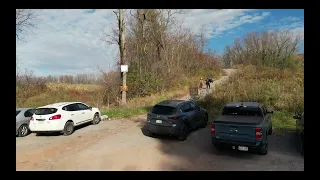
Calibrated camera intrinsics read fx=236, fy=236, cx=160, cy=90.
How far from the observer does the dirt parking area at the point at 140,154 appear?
7840 mm

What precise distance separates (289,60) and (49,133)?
35957 millimetres

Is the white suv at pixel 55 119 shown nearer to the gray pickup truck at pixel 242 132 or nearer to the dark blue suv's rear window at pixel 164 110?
the dark blue suv's rear window at pixel 164 110

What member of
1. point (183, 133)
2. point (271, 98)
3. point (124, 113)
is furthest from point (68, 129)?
point (271, 98)

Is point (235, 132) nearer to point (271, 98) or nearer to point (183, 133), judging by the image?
point (183, 133)

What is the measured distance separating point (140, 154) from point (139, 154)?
4 cm

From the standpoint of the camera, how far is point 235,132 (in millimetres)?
8320

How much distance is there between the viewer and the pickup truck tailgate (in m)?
8.09

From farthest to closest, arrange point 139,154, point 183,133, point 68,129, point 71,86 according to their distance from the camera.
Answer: point 71,86 < point 68,129 < point 183,133 < point 139,154

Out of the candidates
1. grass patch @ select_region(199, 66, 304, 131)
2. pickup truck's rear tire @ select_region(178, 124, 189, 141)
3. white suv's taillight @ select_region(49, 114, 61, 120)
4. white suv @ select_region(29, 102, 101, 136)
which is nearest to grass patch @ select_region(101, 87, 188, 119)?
white suv @ select_region(29, 102, 101, 136)

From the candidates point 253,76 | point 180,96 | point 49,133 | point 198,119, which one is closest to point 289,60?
point 253,76

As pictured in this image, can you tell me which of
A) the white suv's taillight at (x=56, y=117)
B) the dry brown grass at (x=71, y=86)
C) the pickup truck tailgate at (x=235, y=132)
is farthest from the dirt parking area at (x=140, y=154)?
the dry brown grass at (x=71, y=86)

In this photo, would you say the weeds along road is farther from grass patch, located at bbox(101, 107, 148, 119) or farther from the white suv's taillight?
grass patch, located at bbox(101, 107, 148, 119)

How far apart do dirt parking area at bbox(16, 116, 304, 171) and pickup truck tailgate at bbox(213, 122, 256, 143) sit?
2.53ft
